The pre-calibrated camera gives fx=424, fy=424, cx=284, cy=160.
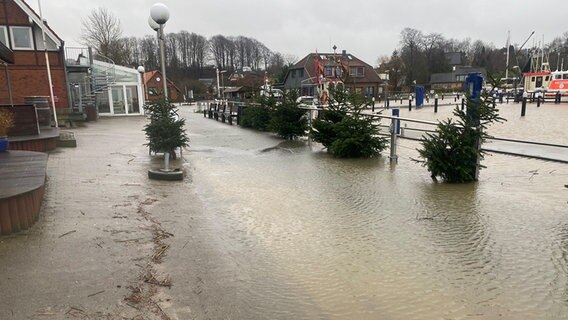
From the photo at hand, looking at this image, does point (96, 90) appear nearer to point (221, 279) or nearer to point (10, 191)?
point (10, 191)

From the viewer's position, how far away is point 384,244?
457 centimetres

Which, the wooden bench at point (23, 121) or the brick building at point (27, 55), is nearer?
the wooden bench at point (23, 121)

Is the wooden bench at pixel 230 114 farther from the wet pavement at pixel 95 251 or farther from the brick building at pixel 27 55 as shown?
the wet pavement at pixel 95 251

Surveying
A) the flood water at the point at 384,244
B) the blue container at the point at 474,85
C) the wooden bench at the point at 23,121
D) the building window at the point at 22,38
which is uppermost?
the building window at the point at 22,38

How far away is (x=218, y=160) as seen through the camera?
10.2m

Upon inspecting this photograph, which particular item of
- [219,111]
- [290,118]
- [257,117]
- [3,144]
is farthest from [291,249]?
[219,111]

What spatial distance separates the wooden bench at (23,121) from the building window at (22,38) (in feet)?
47.8

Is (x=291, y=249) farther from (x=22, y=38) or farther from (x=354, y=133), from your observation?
(x=22, y=38)

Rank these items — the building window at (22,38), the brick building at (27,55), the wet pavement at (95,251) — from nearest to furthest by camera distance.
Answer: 1. the wet pavement at (95,251)
2. the brick building at (27,55)
3. the building window at (22,38)

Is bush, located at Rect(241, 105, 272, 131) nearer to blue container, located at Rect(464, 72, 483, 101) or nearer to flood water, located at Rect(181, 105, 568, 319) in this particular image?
flood water, located at Rect(181, 105, 568, 319)

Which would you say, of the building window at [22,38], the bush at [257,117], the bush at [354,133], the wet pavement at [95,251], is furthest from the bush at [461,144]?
the building window at [22,38]

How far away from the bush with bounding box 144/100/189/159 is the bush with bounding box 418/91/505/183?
5.49 meters

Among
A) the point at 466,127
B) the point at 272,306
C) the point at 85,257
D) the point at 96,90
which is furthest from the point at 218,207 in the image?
the point at 96,90

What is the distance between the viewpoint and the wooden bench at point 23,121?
10.8 meters
